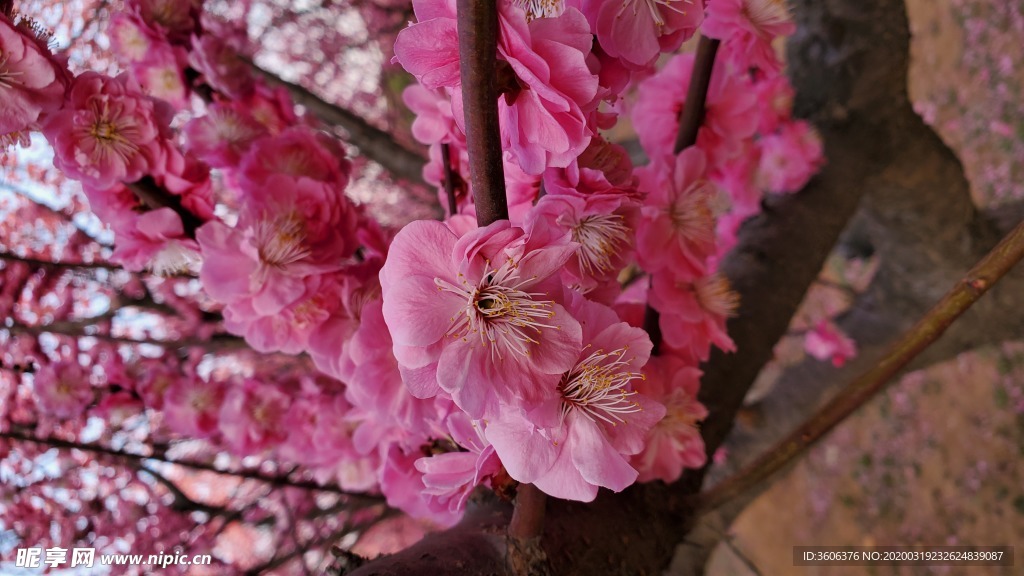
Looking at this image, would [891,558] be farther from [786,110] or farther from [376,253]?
[376,253]

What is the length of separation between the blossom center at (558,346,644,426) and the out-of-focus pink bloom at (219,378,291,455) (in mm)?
737

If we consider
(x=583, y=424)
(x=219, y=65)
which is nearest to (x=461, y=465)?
(x=583, y=424)

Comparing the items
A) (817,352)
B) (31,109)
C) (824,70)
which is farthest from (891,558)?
(31,109)

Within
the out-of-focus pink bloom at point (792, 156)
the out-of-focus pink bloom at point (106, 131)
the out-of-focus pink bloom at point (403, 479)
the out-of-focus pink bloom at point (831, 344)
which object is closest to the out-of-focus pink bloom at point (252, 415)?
the out-of-focus pink bloom at point (403, 479)

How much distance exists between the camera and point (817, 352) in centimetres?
169

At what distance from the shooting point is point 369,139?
3.91 feet

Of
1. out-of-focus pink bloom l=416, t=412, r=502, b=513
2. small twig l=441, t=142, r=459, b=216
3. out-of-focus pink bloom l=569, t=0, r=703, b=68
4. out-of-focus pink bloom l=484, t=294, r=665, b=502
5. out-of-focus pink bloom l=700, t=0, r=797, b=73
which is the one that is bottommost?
out-of-focus pink bloom l=416, t=412, r=502, b=513

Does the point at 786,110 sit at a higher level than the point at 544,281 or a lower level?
lower

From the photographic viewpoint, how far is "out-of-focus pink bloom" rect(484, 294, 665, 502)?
0.37m

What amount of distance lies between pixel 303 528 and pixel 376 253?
1.56 metres

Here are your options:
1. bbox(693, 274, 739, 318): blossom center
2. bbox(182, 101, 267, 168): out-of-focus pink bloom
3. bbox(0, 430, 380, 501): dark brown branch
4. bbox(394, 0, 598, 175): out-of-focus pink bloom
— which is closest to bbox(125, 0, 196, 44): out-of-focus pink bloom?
bbox(182, 101, 267, 168): out-of-focus pink bloom

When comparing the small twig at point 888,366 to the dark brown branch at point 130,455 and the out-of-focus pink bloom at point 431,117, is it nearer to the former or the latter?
the out-of-focus pink bloom at point 431,117

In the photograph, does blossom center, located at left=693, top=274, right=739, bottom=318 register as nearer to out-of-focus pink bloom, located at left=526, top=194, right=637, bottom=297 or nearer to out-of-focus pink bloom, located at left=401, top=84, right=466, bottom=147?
out-of-focus pink bloom, located at left=526, top=194, right=637, bottom=297

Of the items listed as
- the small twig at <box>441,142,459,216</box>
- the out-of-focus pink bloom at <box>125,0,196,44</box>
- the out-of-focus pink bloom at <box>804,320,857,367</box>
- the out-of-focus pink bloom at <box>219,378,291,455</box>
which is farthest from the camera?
the out-of-focus pink bloom at <box>804,320,857,367</box>
